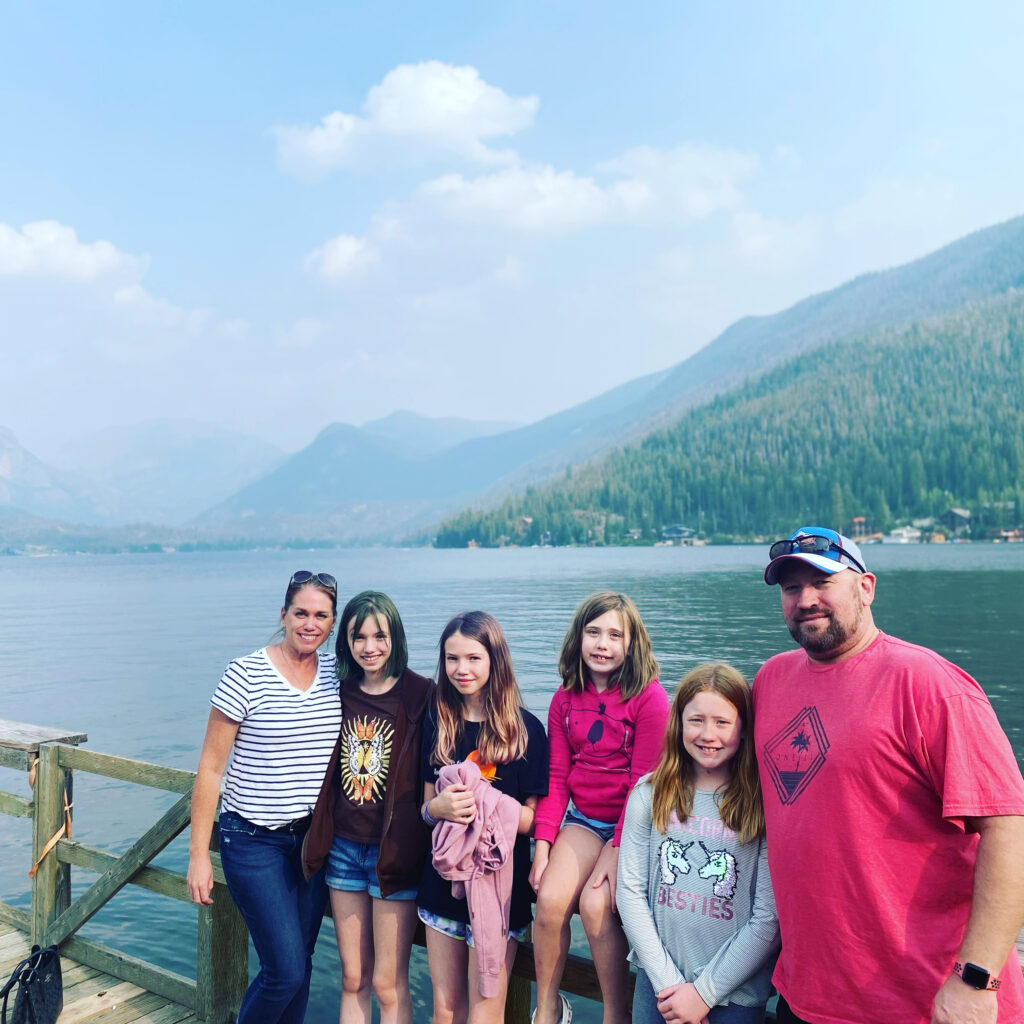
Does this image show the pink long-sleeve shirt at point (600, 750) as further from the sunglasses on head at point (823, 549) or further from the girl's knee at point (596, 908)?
the sunglasses on head at point (823, 549)

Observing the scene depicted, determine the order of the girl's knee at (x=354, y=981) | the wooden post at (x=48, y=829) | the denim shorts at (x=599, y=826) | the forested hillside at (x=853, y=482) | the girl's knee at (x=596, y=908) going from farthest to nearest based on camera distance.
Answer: the forested hillside at (x=853, y=482)
the wooden post at (x=48, y=829)
the girl's knee at (x=354, y=981)
the denim shorts at (x=599, y=826)
the girl's knee at (x=596, y=908)

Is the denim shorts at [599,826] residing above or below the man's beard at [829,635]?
below

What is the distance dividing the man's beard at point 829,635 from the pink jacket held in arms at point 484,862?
1572mm

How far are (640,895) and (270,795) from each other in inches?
72.8

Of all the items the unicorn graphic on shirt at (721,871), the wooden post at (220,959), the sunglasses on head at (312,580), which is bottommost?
the wooden post at (220,959)

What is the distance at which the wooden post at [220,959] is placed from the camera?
4656 millimetres

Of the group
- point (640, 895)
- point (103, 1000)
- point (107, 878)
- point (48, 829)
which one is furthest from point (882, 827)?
point (48, 829)

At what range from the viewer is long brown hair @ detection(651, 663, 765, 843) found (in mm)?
3336

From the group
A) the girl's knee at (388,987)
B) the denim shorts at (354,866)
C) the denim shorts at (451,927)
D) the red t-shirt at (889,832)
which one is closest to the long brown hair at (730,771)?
the red t-shirt at (889,832)

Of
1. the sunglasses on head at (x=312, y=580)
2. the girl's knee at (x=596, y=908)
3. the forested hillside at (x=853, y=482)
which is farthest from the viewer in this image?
the forested hillside at (x=853, y=482)

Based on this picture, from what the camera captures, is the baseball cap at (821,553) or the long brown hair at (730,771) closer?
the baseball cap at (821,553)

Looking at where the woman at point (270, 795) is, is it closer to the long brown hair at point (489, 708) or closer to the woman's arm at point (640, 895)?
the long brown hair at point (489, 708)

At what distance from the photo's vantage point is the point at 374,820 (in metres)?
4.04

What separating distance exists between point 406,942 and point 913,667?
2.80 meters
